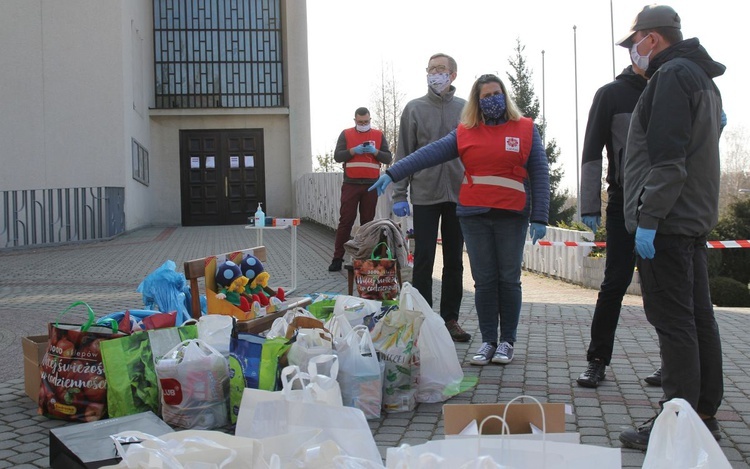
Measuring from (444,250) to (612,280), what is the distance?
5.97 feet

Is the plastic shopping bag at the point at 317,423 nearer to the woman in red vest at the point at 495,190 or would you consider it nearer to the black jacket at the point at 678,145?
the black jacket at the point at 678,145

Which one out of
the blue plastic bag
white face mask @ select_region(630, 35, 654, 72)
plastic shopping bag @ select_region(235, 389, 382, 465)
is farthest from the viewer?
the blue plastic bag

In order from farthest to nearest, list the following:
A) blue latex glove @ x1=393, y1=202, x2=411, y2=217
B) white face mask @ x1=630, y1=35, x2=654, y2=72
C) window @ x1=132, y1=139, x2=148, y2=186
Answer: window @ x1=132, y1=139, x2=148, y2=186
blue latex glove @ x1=393, y1=202, x2=411, y2=217
white face mask @ x1=630, y1=35, x2=654, y2=72

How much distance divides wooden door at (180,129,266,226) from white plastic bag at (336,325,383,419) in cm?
2460

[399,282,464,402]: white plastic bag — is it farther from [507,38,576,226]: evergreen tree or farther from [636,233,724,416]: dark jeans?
[507,38,576,226]: evergreen tree

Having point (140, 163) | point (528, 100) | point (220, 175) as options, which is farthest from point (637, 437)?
point (528, 100)

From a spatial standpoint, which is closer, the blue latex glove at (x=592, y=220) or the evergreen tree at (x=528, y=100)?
the blue latex glove at (x=592, y=220)

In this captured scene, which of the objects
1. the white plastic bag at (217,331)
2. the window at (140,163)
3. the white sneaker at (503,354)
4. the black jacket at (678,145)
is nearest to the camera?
the black jacket at (678,145)

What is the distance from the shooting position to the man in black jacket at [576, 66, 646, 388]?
5.27 metres

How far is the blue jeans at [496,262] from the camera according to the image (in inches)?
235

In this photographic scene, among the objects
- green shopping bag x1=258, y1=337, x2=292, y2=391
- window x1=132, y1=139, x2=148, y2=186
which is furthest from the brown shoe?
window x1=132, y1=139, x2=148, y2=186

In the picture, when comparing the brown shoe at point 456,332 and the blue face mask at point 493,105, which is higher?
the blue face mask at point 493,105

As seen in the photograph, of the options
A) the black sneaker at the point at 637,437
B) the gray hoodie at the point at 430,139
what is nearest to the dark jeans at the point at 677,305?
the black sneaker at the point at 637,437

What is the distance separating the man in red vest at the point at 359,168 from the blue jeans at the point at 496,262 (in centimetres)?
563
